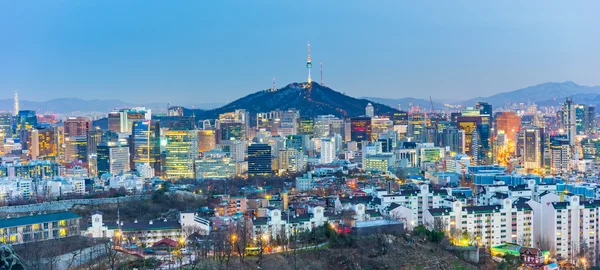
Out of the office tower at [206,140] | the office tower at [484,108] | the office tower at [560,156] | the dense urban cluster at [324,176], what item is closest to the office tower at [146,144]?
the dense urban cluster at [324,176]

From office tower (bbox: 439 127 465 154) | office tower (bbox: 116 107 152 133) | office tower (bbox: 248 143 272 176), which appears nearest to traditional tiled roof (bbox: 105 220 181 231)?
office tower (bbox: 248 143 272 176)

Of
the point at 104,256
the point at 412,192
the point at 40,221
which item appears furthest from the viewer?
the point at 412,192

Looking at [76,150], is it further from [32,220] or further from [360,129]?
[32,220]

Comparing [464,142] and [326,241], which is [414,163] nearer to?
[464,142]

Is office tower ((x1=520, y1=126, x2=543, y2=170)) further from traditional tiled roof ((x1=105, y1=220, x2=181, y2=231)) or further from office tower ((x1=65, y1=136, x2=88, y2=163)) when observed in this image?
traditional tiled roof ((x1=105, y1=220, x2=181, y2=231))

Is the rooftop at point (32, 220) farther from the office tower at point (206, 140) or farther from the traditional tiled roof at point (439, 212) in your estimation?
the office tower at point (206, 140)

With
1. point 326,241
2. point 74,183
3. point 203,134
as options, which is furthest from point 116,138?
point 326,241
